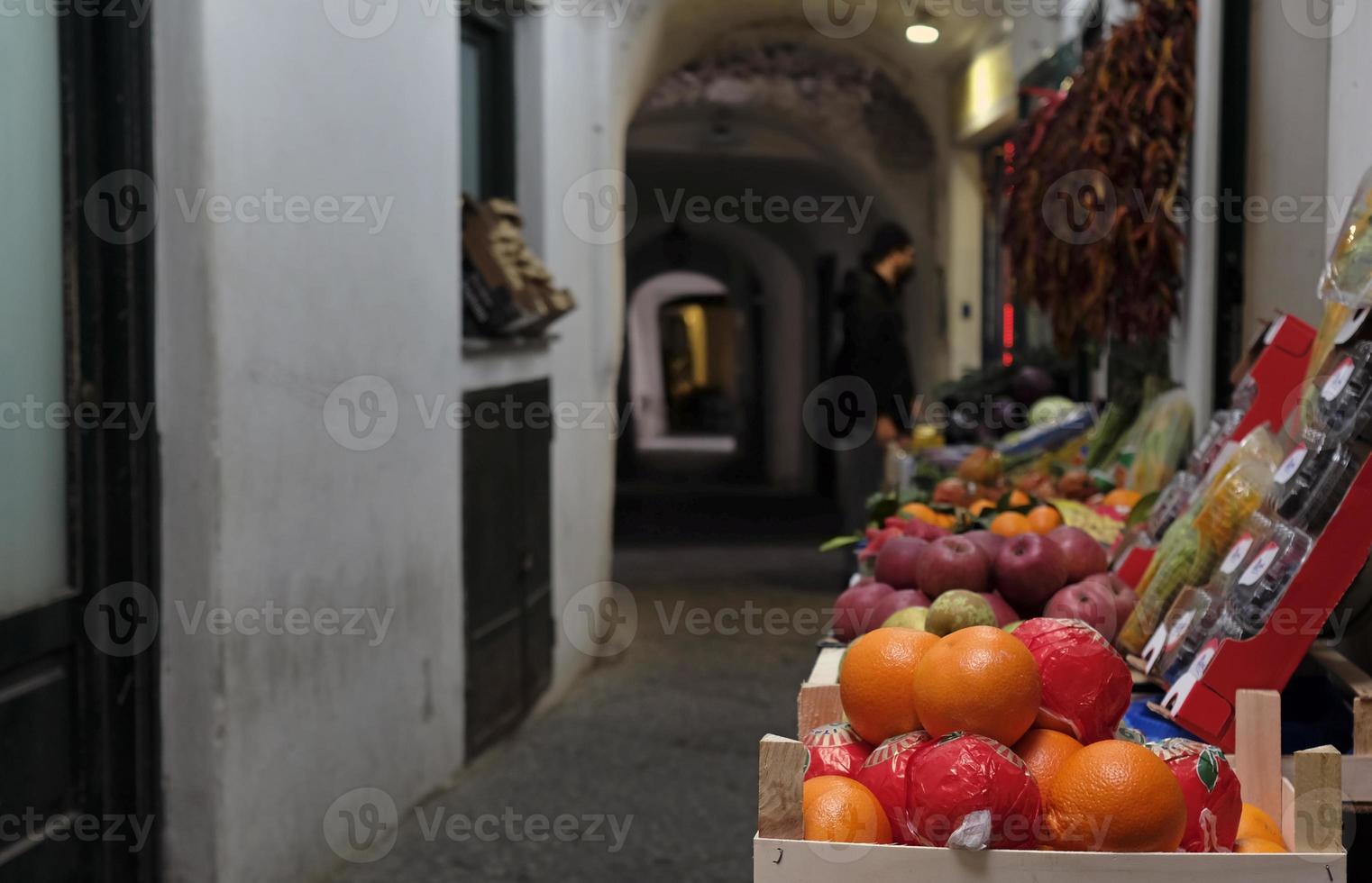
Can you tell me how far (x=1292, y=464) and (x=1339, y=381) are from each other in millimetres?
130

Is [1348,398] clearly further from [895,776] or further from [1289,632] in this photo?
[895,776]

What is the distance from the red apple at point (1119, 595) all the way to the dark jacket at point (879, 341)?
185 inches

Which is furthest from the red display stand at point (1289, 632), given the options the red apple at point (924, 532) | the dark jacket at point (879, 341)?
the dark jacket at point (879, 341)

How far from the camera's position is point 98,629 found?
3.00 m

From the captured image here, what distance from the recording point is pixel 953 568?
7.45 ft

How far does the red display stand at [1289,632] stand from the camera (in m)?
1.79

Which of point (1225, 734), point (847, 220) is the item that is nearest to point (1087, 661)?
point (1225, 734)

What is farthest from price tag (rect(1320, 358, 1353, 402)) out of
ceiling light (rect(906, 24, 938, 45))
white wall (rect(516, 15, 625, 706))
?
ceiling light (rect(906, 24, 938, 45))

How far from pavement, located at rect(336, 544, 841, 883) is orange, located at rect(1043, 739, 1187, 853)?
2473 mm

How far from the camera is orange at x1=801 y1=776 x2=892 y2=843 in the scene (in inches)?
55.6

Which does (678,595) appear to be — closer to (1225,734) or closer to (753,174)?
(753,174)

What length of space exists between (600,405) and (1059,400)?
6.89ft

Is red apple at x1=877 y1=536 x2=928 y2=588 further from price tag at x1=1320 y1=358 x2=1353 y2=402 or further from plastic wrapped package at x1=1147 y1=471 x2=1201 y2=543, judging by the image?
price tag at x1=1320 y1=358 x2=1353 y2=402

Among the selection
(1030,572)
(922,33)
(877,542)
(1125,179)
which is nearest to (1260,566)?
(1030,572)
